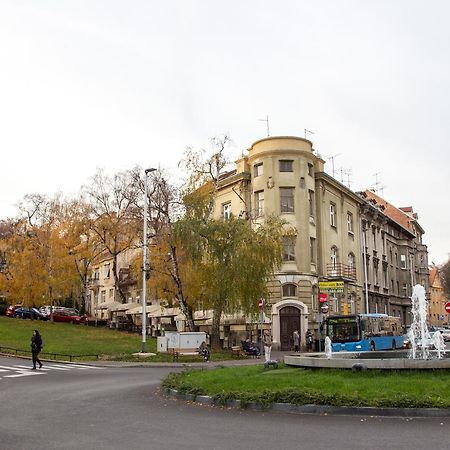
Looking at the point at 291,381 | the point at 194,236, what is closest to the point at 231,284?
the point at 194,236

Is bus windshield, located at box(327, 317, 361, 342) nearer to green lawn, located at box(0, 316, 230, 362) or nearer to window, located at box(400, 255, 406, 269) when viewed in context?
green lawn, located at box(0, 316, 230, 362)

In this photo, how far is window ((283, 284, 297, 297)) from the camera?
4562cm

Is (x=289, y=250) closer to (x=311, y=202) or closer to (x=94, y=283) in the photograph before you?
(x=311, y=202)

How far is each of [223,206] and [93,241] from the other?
47.4ft

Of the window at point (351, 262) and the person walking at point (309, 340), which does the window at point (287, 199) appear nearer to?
the person walking at point (309, 340)

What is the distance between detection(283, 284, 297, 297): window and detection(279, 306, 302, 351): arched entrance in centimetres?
105

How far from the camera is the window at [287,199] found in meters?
47.0

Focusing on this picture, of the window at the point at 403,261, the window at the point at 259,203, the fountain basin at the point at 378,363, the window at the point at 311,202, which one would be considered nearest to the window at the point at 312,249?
the window at the point at 311,202

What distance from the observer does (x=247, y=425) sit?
37.3 ft

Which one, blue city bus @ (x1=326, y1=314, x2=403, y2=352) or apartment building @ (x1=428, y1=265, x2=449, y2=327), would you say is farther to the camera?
apartment building @ (x1=428, y1=265, x2=449, y2=327)

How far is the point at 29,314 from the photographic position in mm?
60500

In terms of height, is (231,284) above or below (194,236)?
below

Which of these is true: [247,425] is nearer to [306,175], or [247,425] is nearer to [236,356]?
[236,356]

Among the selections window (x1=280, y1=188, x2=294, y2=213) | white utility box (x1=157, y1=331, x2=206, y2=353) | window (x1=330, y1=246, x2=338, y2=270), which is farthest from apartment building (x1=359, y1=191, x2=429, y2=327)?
white utility box (x1=157, y1=331, x2=206, y2=353)
